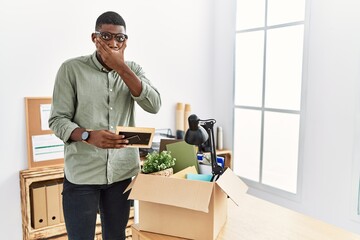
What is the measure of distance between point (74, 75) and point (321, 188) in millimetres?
2049

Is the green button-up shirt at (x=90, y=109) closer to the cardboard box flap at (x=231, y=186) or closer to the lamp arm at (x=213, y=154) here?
the lamp arm at (x=213, y=154)

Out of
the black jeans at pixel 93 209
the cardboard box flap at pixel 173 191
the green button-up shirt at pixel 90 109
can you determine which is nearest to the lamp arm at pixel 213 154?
the cardboard box flap at pixel 173 191

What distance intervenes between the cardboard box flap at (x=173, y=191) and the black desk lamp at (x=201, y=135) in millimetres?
142

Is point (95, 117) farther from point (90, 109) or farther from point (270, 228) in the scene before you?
point (270, 228)

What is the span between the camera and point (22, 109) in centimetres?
Answer: 240

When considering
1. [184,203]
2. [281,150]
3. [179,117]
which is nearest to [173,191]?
[184,203]

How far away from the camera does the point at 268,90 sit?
296 centimetres

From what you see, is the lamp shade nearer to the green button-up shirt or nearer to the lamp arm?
the lamp arm

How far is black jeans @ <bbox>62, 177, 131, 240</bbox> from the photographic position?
1422 millimetres

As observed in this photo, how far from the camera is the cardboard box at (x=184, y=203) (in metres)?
1.18

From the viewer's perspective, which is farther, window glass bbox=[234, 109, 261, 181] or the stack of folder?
window glass bbox=[234, 109, 261, 181]

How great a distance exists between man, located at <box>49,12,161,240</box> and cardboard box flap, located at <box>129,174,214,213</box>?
0.20 metres

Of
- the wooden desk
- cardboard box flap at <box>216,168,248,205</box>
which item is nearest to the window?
the wooden desk

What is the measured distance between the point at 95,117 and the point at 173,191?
51 cm
